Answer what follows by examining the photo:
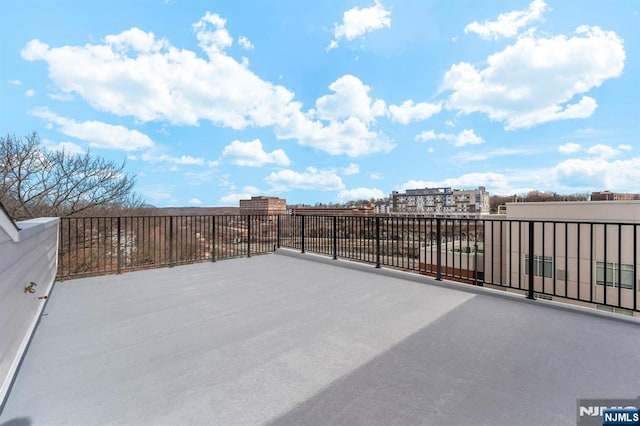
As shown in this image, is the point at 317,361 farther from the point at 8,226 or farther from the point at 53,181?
the point at 53,181

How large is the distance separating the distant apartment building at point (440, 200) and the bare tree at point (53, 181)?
27.2 metres

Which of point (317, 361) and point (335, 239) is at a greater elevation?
point (335, 239)

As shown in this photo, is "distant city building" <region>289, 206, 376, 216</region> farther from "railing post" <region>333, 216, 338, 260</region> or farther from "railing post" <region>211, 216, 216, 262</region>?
"railing post" <region>211, 216, 216, 262</region>

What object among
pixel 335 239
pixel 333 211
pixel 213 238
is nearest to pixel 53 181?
pixel 213 238

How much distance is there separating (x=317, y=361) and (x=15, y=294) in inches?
84.7

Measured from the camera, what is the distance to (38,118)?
7.70 m

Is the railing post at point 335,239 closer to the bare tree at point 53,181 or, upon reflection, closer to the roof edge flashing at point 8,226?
the roof edge flashing at point 8,226

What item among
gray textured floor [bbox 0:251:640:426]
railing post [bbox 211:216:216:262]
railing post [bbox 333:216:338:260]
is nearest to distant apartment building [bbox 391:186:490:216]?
railing post [bbox 333:216:338:260]

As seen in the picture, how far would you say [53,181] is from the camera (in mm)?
7730

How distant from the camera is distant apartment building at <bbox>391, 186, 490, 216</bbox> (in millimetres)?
32825

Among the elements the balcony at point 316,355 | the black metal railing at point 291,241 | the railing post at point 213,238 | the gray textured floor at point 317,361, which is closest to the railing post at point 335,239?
the black metal railing at point 291,241

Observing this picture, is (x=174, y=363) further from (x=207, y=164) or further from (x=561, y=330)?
(x=207, y=164)

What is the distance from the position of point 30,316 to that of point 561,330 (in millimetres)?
4611

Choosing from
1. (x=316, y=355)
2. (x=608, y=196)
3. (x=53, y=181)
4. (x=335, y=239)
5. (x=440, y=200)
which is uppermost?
(x=440, y=200)
